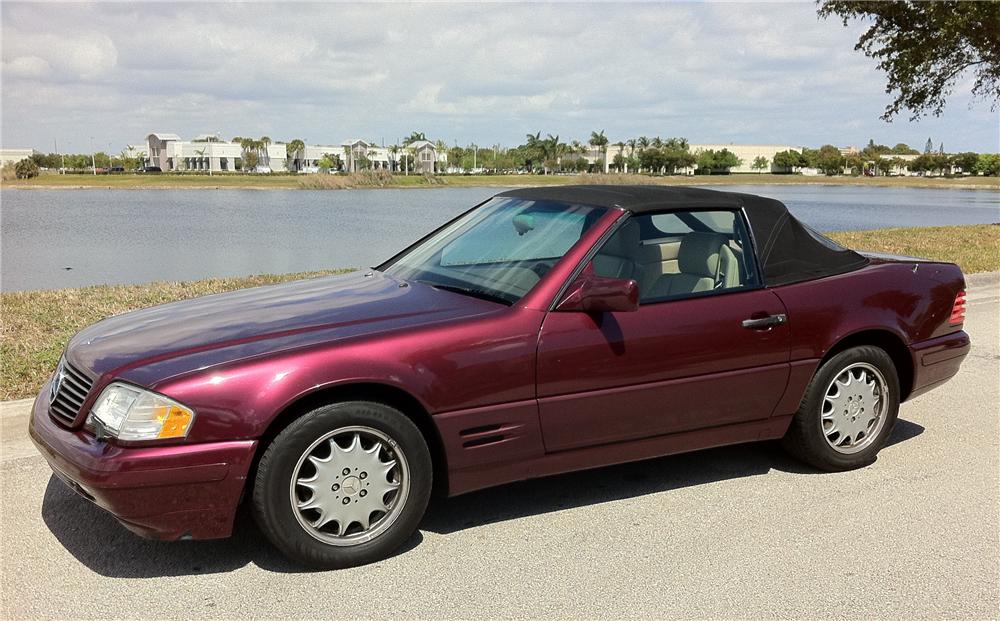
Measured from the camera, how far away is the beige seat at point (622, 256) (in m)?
4.17

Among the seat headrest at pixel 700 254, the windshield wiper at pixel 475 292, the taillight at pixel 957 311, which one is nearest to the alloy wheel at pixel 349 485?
the windshield wiper at pixel 475 292

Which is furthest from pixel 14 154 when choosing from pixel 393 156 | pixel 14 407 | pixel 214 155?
pixel 14 407

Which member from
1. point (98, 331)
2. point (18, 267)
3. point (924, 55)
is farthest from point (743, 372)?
point (924, 55)

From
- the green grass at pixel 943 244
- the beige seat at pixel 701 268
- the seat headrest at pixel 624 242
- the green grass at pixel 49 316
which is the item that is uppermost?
the seat headrest at pixel 624 242

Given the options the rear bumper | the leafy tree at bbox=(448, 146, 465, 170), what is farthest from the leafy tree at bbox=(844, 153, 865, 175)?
the rear bumper

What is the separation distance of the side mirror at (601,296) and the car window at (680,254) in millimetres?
239

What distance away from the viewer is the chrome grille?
347 centimetres

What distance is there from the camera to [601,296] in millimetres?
3785

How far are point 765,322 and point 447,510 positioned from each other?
6.01 feet

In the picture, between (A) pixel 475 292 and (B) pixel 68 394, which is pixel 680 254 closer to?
(A) pixel 475 292

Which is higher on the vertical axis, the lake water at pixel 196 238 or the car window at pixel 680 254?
the car window at pixel 680 254

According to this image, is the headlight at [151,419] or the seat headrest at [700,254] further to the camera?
the seat headrest at [700,254]

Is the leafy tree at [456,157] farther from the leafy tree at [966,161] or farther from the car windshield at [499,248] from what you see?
the car windshield at [499,248]

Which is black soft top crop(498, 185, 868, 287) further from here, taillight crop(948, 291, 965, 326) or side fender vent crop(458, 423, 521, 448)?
side fender vent crop(458, 423, 521, 448)
